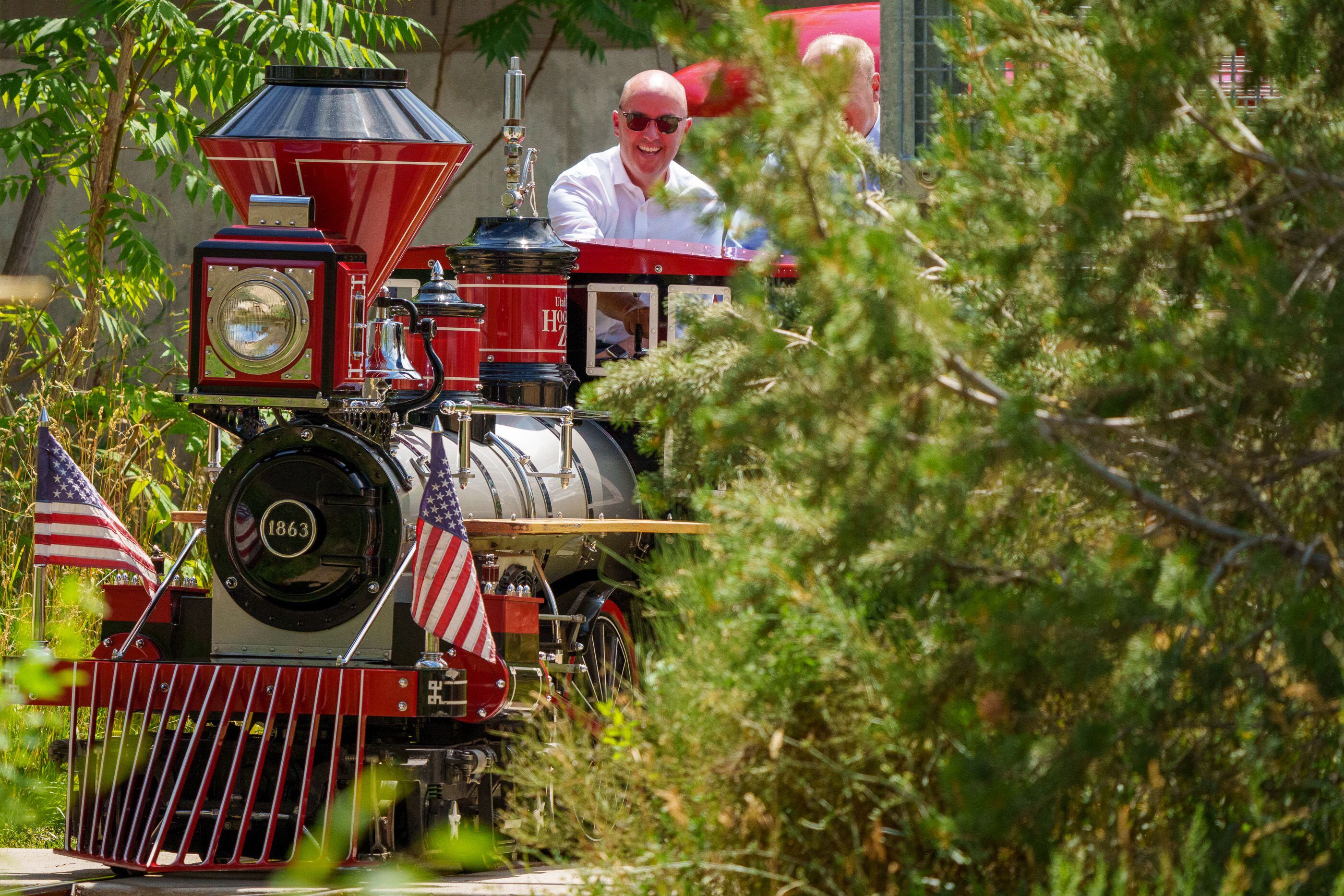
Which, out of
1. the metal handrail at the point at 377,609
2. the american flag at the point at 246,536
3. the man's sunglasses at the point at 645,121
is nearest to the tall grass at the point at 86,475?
the american flag at the point at 246,536

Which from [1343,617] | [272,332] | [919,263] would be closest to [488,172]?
[272,332]

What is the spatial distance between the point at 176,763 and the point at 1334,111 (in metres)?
3.82

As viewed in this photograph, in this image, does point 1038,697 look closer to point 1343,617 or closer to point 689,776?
point 1343,617

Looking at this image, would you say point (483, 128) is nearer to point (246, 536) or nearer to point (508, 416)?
point (508, 416)

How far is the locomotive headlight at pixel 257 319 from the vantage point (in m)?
5.35

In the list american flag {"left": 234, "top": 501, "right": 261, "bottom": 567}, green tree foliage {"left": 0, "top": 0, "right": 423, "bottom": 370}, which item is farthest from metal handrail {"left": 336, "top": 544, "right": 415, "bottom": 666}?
green tree foliage {"left": 0, "top": 0, "right": 423, "bottom": 370}

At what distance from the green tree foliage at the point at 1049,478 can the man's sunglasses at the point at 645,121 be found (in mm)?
4054

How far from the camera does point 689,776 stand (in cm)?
396

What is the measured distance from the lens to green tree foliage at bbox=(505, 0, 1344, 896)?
3162mm

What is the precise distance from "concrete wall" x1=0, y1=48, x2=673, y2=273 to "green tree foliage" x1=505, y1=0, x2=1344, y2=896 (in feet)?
33.8

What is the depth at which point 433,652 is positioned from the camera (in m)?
5.36

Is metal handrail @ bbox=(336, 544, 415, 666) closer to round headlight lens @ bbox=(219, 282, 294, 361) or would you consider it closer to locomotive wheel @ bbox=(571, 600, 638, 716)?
round headlight lens @ bbox=(219, 282, 294, 361)

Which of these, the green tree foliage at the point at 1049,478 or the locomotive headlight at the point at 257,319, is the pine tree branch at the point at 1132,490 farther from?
the locomotive headlight at the point at 257,319

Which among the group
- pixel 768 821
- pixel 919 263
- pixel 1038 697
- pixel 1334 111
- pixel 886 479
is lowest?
pixel 768 821
